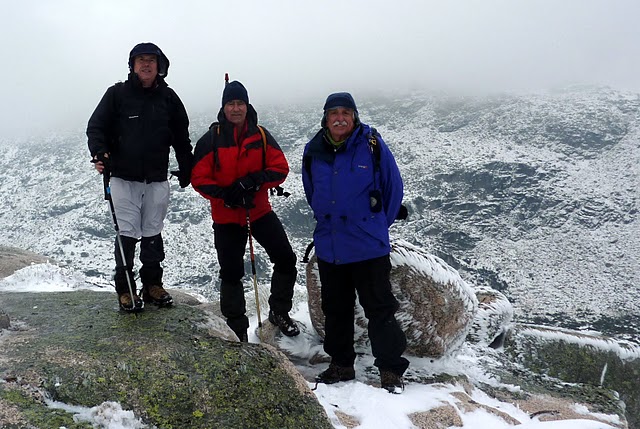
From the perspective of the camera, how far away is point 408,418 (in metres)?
6.20

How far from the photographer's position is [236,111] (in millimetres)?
7344

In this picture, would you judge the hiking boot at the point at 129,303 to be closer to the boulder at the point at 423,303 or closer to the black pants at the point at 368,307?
the black pants at the point at 368,307

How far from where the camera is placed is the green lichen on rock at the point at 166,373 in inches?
184

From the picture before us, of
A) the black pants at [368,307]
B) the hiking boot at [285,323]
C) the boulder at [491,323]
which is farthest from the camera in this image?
the boulder at [491,323]

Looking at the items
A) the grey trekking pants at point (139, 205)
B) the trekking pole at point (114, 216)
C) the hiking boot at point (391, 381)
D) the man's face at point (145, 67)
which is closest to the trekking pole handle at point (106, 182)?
the trekking pole at point (114, 216)

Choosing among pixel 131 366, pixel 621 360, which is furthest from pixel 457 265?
pixel 131 366

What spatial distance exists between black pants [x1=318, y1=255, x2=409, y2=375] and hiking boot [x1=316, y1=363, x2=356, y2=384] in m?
0.10

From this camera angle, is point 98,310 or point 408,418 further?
point 98,310

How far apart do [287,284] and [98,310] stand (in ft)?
10.9

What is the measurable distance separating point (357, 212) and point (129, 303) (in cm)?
387

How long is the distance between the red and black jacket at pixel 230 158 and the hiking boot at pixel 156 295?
5.78 feet

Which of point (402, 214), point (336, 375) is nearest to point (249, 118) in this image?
point (402, 214)

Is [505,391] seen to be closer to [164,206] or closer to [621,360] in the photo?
[621,360]

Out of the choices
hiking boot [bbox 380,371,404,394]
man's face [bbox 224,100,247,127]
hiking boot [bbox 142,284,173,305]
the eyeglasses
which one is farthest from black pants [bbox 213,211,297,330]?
hiking boot [bbox 380,371,404,394]
